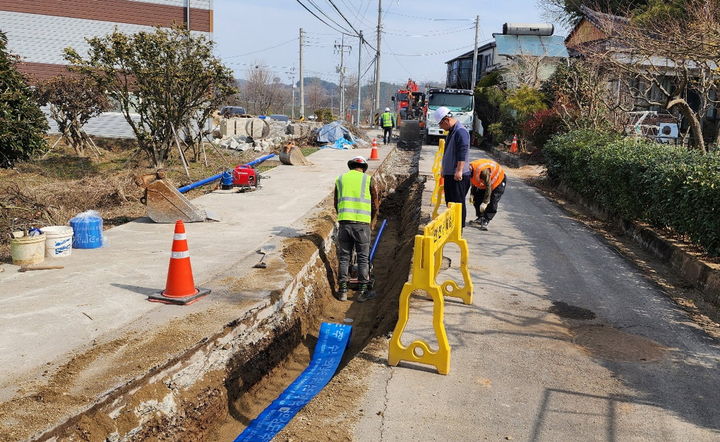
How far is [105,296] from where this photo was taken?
551cm

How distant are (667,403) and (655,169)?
5.29m

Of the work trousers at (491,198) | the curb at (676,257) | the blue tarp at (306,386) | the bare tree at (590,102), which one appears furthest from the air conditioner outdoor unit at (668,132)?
the blue tarp at (306,386)

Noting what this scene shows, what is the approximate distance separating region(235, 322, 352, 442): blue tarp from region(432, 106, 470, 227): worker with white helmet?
2.39 meters

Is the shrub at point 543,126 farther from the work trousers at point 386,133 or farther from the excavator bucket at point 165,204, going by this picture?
the excavator bucket at point 165,204

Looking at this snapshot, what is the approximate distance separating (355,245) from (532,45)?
83.7 feet

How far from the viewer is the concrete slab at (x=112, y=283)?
14.5 ft

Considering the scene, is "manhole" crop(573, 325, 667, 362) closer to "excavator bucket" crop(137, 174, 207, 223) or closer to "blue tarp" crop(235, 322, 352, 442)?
"blue tarp" crop(235, 322, 352, 442)

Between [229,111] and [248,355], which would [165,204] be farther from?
[229,111]

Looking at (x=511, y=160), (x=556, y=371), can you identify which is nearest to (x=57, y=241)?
(x=556, y=371)

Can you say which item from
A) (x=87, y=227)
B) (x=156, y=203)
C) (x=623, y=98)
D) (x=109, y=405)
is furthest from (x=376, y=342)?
(x=623, y=98)

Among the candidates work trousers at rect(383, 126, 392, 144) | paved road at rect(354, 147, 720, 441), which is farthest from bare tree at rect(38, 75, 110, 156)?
paved road at rect(354, 147, 720, 441)

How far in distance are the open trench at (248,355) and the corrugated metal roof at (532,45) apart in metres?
23.1

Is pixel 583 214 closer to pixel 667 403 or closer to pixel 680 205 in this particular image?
pixel 680 205

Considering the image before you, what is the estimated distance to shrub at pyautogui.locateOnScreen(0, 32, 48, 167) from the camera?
12.2 m
